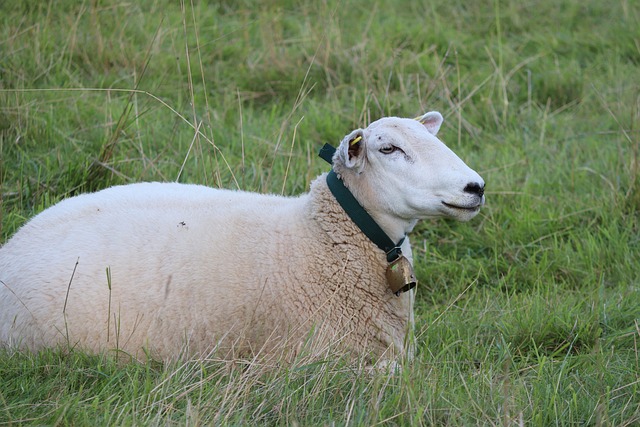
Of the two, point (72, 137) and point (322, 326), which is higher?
point (72, 137)

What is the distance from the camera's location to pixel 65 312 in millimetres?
3561

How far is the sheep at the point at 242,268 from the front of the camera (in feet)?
11.6

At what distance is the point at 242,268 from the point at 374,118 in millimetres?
2474

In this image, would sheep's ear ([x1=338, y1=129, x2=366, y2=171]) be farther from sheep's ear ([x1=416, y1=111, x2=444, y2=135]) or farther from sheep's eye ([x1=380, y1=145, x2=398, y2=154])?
sheep's ear ([x1=416, y1=111, x2=444, y2=135])

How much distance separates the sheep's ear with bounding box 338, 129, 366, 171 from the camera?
360cm

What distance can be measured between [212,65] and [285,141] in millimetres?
1436

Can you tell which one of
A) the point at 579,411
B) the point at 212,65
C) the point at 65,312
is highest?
the point at 212,65

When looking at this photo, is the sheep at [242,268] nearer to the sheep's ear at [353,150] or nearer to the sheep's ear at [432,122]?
the sheep's ear at [353,150]

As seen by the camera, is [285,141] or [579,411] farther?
[285,141]

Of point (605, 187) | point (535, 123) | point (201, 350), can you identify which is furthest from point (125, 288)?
point (535, 123)

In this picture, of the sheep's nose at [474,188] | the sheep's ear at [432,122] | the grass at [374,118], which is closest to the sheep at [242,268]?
the sheep's nose at [474,188]

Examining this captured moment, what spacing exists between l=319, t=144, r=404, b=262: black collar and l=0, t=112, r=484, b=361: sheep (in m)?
0.02

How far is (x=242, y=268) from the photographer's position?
367cm

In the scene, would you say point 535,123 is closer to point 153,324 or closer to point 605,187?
point 605,187
